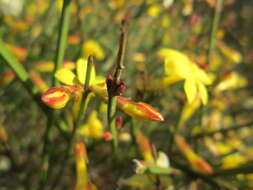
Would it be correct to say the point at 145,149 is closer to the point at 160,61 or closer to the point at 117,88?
the point at 117,88

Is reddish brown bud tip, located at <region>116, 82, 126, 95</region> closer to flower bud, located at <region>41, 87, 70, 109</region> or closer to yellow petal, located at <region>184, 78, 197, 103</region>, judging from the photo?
flower bud, located at <region>41, 87, 70, 109</region>

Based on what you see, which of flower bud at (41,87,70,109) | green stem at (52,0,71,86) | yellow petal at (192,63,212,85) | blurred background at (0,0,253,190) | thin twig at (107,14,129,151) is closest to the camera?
thin twig at (107,14,129,151)

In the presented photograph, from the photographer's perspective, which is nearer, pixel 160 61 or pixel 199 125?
pixel 199 125

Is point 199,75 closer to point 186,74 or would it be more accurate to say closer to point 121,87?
point 186,74

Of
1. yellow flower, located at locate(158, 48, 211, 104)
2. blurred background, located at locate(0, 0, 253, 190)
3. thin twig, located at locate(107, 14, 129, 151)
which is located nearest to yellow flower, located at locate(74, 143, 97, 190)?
blurred background, located at locate(0, 0, 253, 190)

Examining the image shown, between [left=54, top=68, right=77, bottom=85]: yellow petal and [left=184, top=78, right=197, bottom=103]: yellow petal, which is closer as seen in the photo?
[left=54, top=68, right=77, bottom=85]: yellow petal

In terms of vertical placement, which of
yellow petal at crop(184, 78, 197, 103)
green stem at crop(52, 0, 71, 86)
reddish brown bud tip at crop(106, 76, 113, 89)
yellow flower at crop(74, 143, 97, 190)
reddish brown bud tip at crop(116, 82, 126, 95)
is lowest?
yellow flower at crop(74, 143, 97, 190)

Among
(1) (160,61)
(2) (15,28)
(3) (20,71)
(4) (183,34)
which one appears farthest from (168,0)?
(4) (183,34)

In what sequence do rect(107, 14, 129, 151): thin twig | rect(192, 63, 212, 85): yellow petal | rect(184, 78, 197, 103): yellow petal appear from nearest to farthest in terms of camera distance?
rect(107, 14, 129, 151): thin twig
rect(184, 78, 197, 103): yellow petal
rect(192, 63, 212, 85): yellow petal
